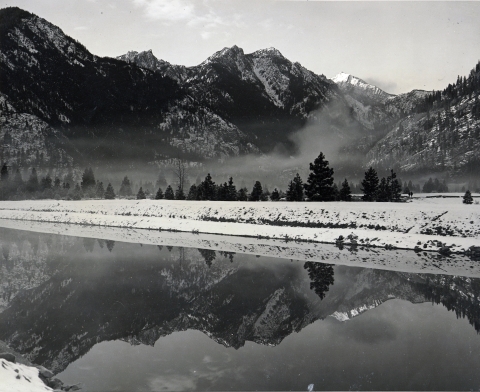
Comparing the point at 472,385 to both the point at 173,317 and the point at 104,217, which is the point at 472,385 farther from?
the point at 104,217

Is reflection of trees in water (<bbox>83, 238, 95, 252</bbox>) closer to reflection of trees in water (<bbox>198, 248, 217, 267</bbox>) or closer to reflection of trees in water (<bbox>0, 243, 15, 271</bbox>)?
reflection of trees in water (<bbox>0, 243, 15, 271</bbox>)

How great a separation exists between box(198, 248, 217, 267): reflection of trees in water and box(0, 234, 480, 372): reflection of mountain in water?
0.16 meters

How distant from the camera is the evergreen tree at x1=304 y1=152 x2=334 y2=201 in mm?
65125

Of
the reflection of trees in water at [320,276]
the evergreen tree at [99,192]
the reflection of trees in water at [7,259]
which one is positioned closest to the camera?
the reflection of trees in water at [320,276]

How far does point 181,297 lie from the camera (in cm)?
2011

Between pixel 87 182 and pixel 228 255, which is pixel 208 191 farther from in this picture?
pixel 87 182

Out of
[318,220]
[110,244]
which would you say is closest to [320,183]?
[318,220]

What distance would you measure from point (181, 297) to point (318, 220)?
30.0 m

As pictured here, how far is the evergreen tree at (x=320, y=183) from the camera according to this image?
65125 mm

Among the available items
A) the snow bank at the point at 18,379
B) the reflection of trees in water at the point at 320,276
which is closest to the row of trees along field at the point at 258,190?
the reflection of trees in water at the point at 320,276

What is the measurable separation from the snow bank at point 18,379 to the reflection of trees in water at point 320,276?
14.0m

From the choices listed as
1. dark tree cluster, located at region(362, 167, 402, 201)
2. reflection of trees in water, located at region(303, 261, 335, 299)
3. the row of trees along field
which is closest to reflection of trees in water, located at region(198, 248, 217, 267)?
reflection of trees in water, located at region(303, 261, 335, 299)

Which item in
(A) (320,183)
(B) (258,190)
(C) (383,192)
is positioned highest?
(A) (320,183)

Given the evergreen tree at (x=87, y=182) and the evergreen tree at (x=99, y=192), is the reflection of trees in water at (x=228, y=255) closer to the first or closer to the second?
the evergreen tree at (x=99, y=192)
